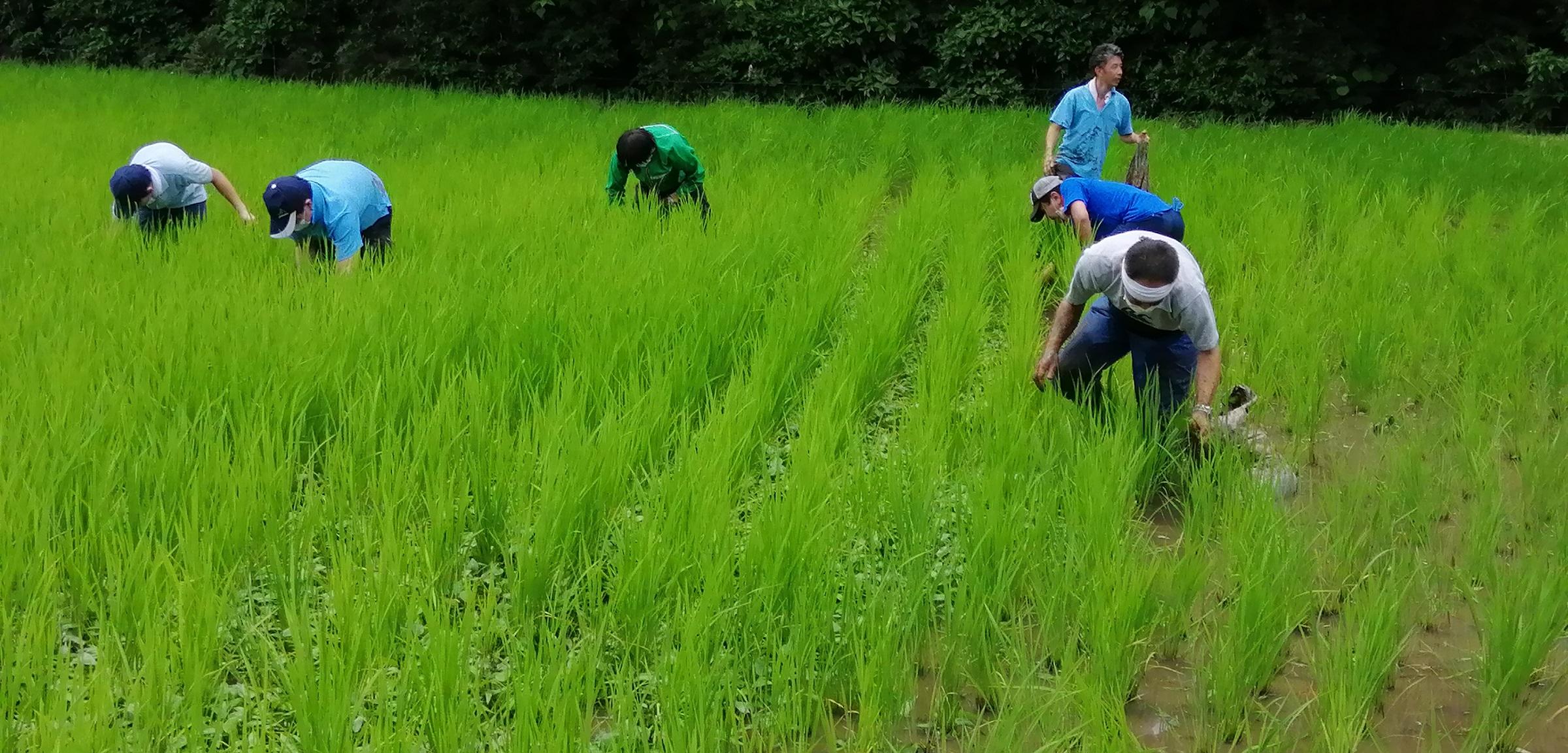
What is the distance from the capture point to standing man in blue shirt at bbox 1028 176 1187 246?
337 centimetres

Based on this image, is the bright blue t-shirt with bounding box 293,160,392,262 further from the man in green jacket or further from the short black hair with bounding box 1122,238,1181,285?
the short black hair with bounding box 1122,238,1181,285

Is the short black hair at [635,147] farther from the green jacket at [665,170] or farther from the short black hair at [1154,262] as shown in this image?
the short black hair at [1154,262]

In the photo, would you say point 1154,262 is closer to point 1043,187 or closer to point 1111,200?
point 1043,187

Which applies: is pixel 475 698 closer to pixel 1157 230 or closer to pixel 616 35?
pixel 1157 230

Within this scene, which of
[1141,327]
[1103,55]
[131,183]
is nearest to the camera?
[1141,327]

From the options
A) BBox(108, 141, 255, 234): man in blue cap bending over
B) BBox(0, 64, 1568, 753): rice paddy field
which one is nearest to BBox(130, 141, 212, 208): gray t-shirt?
BBox(108, 141, 255, 234): man in blue cap bending over

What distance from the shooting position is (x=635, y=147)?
412 centimetres

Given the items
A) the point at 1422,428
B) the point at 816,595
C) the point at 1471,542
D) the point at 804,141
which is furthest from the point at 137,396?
the point at 804,141

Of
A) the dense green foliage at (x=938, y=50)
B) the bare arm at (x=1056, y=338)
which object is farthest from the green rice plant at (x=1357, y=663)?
the dense green foliage at (x=938, y=50)

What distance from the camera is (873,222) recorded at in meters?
5.36

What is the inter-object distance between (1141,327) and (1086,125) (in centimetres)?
222

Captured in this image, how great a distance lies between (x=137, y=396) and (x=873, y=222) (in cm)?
381

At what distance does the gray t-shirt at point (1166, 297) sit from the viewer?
7.52ft

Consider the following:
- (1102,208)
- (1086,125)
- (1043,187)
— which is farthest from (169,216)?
(1086,125)
